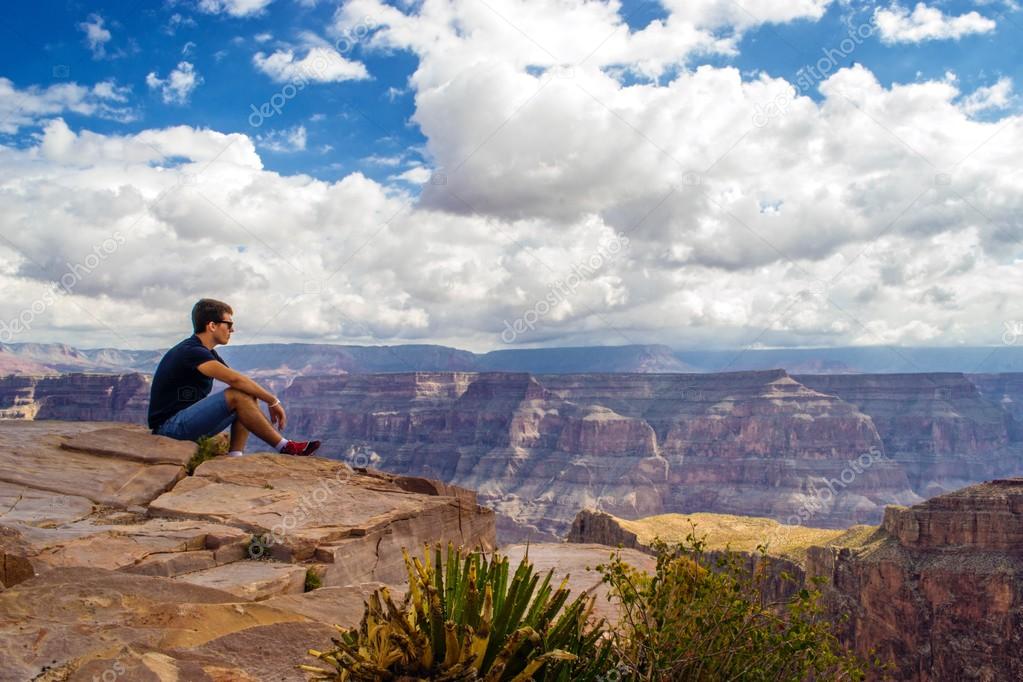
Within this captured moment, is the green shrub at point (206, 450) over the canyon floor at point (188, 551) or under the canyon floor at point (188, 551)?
over

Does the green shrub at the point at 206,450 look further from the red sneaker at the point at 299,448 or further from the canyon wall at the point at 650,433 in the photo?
the canyon wall at the point at 650,433

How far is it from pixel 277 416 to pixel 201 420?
1067 millimetres

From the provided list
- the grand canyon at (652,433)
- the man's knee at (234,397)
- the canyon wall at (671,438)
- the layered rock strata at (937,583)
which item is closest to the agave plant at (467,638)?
the man's knee at (234,397)

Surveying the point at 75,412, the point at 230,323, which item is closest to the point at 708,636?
the point at 230,323

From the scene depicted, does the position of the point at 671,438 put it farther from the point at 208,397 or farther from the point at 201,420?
the point at 201,420

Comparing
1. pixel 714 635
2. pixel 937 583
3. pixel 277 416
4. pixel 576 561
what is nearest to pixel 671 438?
pixel 937 583

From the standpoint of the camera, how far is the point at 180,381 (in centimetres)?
1140

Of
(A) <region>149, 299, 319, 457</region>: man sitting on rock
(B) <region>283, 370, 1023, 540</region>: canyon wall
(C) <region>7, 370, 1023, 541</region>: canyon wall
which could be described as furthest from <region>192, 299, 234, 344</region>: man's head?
(B) <region>283, 370, 1023, 540</region>: canyon wall

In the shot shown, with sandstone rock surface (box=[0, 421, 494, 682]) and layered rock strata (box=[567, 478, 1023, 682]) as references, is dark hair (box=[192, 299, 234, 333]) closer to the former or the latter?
sandstone rock surface (box=[0, 421, 494, 682])

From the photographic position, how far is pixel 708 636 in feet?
14.7

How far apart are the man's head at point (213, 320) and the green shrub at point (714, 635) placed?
8.71 m

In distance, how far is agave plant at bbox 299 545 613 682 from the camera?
137 inches

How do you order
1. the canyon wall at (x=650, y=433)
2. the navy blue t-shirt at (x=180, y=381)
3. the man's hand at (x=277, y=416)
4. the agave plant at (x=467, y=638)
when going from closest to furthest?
1. the agave plant at (x=467, y=638)
2. the navy blue t-shirt at (x=180, y=381)
3. the man's hand at (x=277, y=416)
4. the canyon wall at (x=650, y=433)

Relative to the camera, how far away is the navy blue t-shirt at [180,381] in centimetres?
1125
